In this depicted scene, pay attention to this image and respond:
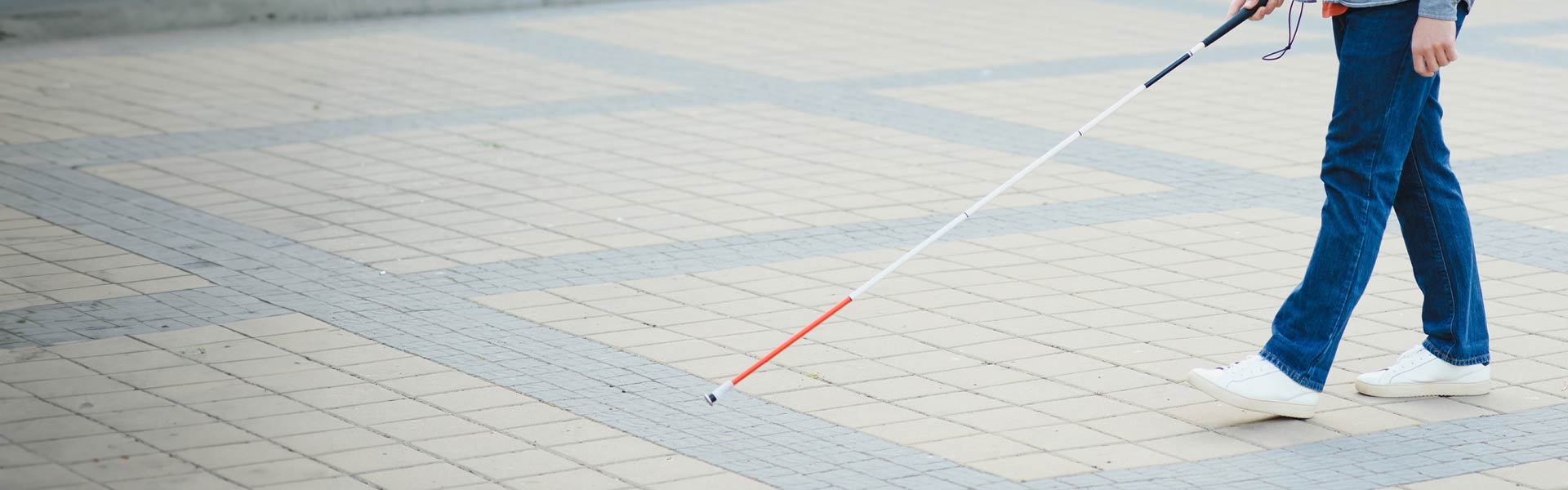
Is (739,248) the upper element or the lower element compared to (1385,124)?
lower

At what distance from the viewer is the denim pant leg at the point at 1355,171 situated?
4.29 m

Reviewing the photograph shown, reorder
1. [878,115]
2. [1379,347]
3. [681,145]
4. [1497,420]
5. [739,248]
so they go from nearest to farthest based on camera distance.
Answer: [1497,420] → [1379,347] → [739,248] → [681,145] → [878,115]

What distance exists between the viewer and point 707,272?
20.1 feet

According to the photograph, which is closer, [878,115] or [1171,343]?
[1171,343]

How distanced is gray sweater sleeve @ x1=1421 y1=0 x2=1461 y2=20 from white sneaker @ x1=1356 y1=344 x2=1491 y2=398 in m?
0.98

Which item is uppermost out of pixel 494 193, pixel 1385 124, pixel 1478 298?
pixel 1385 124

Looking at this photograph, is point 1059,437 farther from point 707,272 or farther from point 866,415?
point 707,272

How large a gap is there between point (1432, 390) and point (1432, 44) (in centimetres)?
102

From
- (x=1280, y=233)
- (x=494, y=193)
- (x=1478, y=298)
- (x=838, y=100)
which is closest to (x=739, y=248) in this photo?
(x=494, y=193)

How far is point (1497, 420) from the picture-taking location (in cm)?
458

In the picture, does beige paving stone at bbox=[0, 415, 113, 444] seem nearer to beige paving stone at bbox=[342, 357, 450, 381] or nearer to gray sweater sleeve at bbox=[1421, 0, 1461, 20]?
beige paving stone at bbox=[342, 357, 450, 381]

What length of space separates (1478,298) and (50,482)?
3.47 meters

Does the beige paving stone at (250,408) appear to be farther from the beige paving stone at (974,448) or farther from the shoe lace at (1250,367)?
the shoe lace at (1250,367)

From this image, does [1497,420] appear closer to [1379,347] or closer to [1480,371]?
[1480,371]
